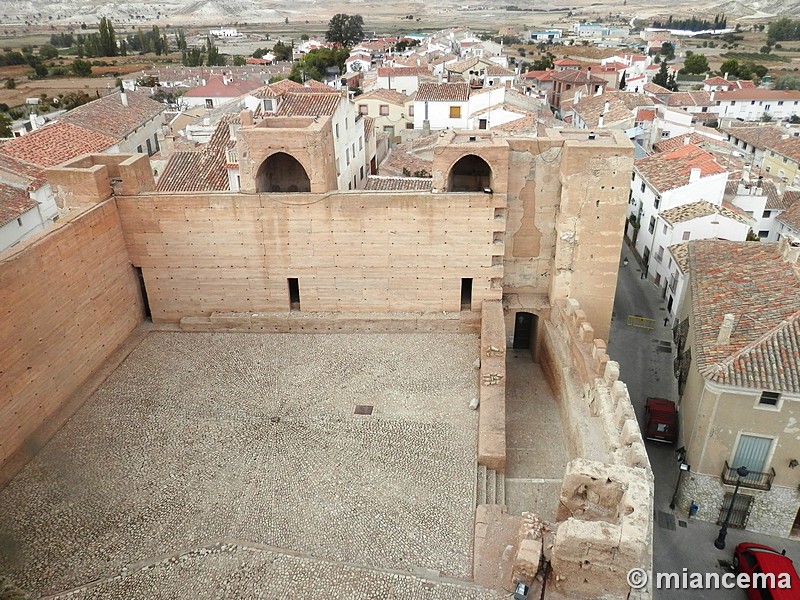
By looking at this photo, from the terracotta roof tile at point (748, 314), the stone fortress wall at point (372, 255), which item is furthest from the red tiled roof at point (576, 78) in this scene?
the stone fortress wall at point (372, 255)

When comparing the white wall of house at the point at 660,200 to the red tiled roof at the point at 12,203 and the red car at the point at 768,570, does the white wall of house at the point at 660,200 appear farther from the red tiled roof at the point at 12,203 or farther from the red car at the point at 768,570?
the red tiled roof at the point at 12,203

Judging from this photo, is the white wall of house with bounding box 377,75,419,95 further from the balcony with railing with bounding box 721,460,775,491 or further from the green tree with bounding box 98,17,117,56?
the green tree with bounding box 98,17,117,56

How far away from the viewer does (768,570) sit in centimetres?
1269

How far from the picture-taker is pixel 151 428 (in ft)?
40.5

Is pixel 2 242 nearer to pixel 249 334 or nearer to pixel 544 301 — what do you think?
pixel 249 334

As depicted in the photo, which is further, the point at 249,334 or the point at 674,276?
the point at 674,276

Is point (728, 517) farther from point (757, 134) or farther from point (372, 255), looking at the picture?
point (757, 134)

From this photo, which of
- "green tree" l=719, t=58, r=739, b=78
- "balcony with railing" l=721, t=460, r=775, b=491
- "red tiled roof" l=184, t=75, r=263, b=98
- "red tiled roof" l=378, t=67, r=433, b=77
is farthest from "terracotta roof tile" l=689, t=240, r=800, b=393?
"green tree" l=719, t=58, r=739, b=78

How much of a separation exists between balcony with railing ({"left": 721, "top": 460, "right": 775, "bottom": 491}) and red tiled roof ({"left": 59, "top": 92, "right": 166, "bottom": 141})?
32.3 metres

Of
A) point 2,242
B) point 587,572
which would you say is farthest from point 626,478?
point 2,242

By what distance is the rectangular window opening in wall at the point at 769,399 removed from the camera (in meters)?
12.9

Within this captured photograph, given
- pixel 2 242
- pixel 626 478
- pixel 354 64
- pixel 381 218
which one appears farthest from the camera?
pixel 354 64

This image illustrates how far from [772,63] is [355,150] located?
9177cm

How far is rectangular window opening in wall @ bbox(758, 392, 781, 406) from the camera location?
12.9 metres
